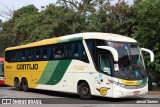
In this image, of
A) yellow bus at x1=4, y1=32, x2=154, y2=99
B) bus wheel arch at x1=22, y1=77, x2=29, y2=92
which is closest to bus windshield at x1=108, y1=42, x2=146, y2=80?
yellow bus at x1=4, y1=32, x2=154, y2=99

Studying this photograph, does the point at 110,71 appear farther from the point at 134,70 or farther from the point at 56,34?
the point at 56,34

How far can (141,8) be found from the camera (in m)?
23.9

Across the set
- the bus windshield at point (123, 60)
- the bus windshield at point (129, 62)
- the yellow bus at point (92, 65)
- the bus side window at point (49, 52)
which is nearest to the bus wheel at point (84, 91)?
the yellow bus at point (92, 65)

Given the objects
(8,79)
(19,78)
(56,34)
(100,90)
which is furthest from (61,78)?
(56,34)

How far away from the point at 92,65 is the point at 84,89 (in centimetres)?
145

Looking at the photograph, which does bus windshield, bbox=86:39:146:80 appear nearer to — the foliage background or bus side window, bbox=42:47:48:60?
bus side window, bbox=42:47:48:60

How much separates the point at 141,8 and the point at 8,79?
35.4ft

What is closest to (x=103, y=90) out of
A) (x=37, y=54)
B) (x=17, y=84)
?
(x=37, y=54)

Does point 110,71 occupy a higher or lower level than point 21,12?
lower

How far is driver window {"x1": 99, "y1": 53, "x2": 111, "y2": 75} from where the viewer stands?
52.5ft

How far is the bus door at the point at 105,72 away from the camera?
1587cm

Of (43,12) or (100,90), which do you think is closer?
(100,90)

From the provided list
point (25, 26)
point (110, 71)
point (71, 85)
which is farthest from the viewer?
point (25, 26)

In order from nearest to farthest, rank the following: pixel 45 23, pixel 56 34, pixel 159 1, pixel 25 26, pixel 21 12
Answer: pixel 159 1
pixel 56 34
pixel 45 23
pixel 25 26
pixel 21 12
